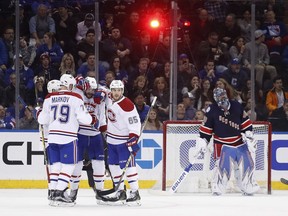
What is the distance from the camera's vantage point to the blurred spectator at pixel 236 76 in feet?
44.7

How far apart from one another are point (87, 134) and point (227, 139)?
2213mm

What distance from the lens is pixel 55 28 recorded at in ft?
45.7

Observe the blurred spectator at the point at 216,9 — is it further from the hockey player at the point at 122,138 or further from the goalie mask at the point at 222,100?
the hockey player at the point at 122,138

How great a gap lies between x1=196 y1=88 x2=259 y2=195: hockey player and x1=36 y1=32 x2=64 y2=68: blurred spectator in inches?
108

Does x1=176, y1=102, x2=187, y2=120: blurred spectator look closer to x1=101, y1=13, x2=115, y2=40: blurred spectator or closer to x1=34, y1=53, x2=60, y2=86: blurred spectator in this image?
x1=101, y1=13, x2=115, y2=40: blurred spectator

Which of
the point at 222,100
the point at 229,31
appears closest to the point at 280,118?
the point at 229,31

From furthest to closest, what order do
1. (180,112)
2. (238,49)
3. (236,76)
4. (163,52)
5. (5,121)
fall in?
1. (238,49)
2. (236,76)
3. (163,52)
4. (180,112)
5. (5,121)

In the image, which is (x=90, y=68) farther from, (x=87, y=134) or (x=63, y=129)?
(x=63, y=129)

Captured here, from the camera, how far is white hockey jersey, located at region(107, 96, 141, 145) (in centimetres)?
1005

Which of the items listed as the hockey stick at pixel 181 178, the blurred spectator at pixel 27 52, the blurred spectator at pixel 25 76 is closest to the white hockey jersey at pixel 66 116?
the hockey stick at pixel 181 178

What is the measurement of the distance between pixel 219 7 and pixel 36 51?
263 centimetres

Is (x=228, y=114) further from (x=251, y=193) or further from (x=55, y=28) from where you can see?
(x=55, y=28)

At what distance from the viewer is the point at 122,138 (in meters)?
10.2

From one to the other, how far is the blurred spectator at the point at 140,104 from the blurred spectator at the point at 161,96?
156 mm
